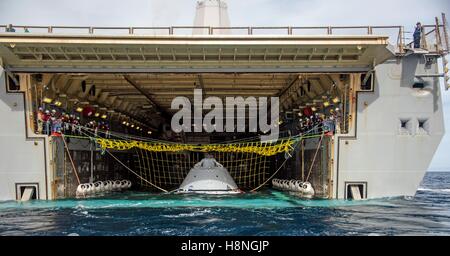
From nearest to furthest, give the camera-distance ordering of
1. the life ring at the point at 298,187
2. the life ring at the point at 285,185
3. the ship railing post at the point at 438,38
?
1. the ship railing post at the point at 438,38
2. the life ring at the point at 298,187
3. the life ring at the point at 285,185

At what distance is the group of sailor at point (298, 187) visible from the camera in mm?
26234

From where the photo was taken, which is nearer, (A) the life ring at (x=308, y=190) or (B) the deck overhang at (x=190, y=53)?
(B) the deck overhang at (x=190, y=53)

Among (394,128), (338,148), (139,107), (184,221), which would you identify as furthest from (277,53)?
(139,107)

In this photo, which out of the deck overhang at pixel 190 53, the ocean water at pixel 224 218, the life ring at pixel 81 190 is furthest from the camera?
the life ring at pixel 81 190

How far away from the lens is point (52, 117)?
24.9 metres

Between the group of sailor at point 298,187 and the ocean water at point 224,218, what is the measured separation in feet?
6.93

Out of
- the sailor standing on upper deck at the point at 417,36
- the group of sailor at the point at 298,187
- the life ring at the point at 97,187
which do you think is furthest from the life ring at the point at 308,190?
the life ring at the point at 97,187

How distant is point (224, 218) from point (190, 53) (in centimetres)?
892

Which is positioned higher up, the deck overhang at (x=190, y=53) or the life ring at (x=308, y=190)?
the deck overhang at (x=190, y=53)

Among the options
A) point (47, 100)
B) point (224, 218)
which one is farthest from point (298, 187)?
point (47, 100)

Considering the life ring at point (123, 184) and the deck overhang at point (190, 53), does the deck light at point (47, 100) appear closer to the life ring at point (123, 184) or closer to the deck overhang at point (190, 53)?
the deck overhang at point (190, 53)

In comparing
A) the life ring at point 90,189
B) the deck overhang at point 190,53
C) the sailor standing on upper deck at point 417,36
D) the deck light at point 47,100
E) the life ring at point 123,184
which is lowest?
the life ring at point 123,184

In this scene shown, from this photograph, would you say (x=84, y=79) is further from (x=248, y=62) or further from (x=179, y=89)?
(x=248, y=62)

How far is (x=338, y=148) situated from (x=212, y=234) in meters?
11.5
